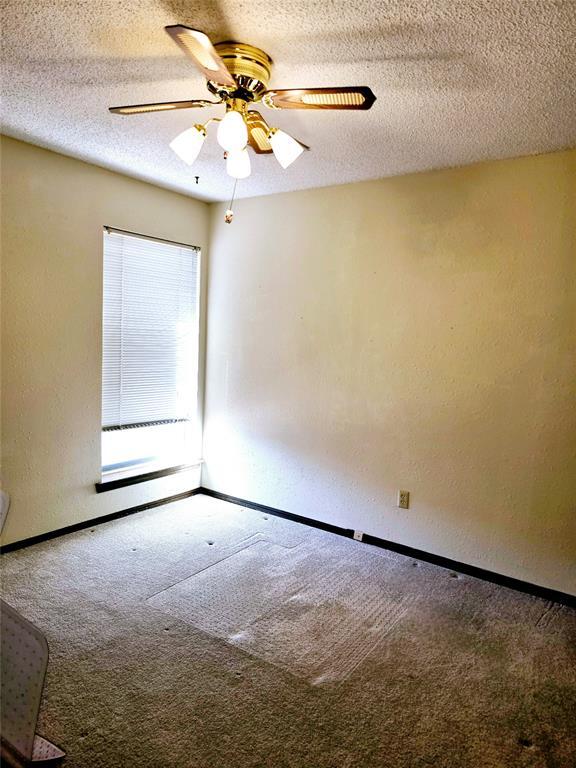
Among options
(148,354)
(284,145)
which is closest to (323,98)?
(284,145)

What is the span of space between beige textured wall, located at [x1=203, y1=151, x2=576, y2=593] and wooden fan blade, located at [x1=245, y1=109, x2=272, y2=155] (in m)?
1.27

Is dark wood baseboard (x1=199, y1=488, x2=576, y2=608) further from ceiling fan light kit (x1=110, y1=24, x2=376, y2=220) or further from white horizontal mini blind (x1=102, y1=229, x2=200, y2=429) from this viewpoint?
ceiling fan light kit (x1=110, y1=24, x2=376, y2=220)

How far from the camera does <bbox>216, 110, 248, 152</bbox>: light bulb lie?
5.85 ft

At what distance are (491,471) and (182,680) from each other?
6.75ft

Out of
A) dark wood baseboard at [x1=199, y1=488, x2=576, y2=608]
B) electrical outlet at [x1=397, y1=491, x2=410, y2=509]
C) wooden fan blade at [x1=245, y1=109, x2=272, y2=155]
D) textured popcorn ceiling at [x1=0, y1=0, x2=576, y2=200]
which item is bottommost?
dark wood baseboard at [x1=199, y1=488, x2=576, y2=608]

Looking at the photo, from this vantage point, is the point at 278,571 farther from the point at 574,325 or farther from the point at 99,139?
the point at 99,139

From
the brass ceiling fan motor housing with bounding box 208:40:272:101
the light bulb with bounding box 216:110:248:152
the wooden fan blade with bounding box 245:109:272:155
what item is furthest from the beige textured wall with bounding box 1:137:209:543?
the light bulb with bounding box 216:110:248:152

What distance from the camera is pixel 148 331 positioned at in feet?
12.7

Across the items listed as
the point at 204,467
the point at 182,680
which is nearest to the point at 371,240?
the point at 204,467

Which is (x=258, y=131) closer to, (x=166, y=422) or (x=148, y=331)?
(x=148, y=331)

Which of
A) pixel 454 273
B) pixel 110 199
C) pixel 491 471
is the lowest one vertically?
pixel 491 471

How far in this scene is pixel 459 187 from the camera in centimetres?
305

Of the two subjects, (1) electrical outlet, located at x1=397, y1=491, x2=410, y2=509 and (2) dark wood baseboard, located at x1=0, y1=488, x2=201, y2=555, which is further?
(1) electrical outlet, located at x1=397, y1=491, x2=410, y2=509

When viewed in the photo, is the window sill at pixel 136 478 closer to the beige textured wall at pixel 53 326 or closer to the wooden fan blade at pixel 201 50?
the beige textured wall at pixel 53 326
